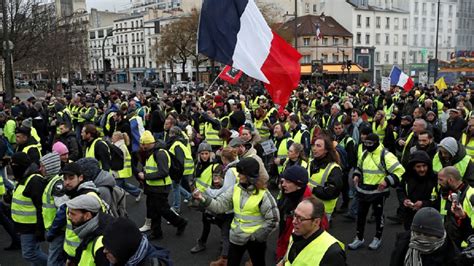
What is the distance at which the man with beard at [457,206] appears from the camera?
14.1 ft

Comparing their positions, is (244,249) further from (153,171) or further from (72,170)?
(153,171)

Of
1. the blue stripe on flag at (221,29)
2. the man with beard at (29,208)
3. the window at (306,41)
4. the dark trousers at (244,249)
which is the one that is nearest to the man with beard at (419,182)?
the dark trousers at (244,249)

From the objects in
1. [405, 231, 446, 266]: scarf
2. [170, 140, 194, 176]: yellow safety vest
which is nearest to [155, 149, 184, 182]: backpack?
[170, 140, 194, 176]: yellow safety vest

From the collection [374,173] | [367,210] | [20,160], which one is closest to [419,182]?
[374,173]

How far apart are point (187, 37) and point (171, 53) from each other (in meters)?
3.53

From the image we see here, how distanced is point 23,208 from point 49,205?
62 centimetres

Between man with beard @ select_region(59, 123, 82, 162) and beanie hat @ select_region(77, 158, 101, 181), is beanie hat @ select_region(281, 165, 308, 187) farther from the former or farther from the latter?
man with beard @ select_region(59, 123, 82, 162)

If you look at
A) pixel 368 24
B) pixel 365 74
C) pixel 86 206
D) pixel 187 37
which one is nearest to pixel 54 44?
pixel 187 37

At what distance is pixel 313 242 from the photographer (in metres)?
3.35

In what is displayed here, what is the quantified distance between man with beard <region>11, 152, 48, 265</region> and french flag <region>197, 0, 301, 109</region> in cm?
277

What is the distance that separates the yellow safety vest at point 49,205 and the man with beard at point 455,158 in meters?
4.63

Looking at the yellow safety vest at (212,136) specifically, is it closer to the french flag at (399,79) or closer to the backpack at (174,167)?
the backpack at (174,167)

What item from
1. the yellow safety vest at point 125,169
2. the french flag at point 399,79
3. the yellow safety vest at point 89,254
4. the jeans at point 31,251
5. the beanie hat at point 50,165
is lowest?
the jeans at point 31,251

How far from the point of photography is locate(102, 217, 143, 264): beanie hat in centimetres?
311
